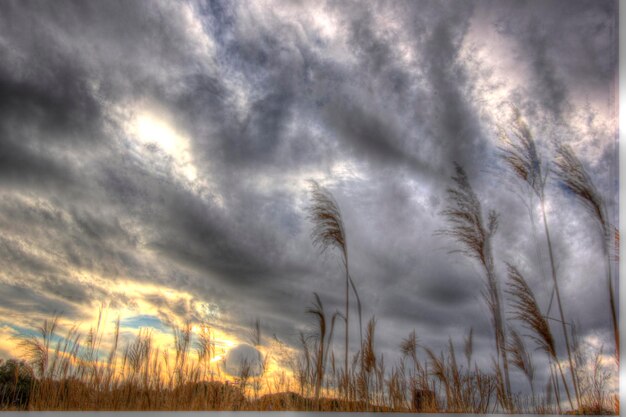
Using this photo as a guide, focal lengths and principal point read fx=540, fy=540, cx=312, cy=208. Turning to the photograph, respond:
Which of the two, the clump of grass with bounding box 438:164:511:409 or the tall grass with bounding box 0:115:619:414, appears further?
the clump of grass with bounding box 438:164:511:409

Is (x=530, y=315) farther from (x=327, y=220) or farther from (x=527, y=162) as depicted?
(x=327, y=220)

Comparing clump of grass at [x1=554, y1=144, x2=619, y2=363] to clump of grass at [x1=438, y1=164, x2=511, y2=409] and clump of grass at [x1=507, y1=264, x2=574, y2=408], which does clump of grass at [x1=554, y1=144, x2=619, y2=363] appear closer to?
clump of grass at [x1=507, y1=264, x2=574, y2=408]

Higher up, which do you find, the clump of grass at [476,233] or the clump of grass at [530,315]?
the clump of grass at [476,233]

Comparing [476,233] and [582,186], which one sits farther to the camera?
[476,233]

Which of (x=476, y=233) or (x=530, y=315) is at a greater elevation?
(x=476, y=233)

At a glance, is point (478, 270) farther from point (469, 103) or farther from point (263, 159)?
point (263, 159)

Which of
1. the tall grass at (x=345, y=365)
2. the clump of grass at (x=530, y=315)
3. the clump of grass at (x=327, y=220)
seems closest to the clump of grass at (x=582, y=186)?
the tall grass at (x=345, y=365)

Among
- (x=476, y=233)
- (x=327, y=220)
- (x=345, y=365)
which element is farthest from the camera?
(x=327, y=220)

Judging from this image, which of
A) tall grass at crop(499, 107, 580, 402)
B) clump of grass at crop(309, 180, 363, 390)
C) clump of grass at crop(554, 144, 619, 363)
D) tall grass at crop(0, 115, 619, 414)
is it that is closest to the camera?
clump of grass at crop(554, 144, 619, 363)

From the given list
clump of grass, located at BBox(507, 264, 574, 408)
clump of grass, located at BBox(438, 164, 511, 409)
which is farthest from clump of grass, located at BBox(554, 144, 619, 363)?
clump of grass, located at BBox(438, 164, 511, 409)

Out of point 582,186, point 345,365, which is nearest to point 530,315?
point 582,186

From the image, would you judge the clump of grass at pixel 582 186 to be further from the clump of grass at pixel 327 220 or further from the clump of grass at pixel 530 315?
the clump of grass at pixel 327 220

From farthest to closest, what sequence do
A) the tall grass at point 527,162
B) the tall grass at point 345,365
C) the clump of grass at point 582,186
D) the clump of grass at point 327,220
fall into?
the clump of grass at point 327,220, the tall grass at point 527,162, the tall grass at point 345,365, the clump of grass at point 582,186

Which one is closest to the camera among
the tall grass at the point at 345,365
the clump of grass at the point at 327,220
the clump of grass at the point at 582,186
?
the clump of grass at the point at 582,186
